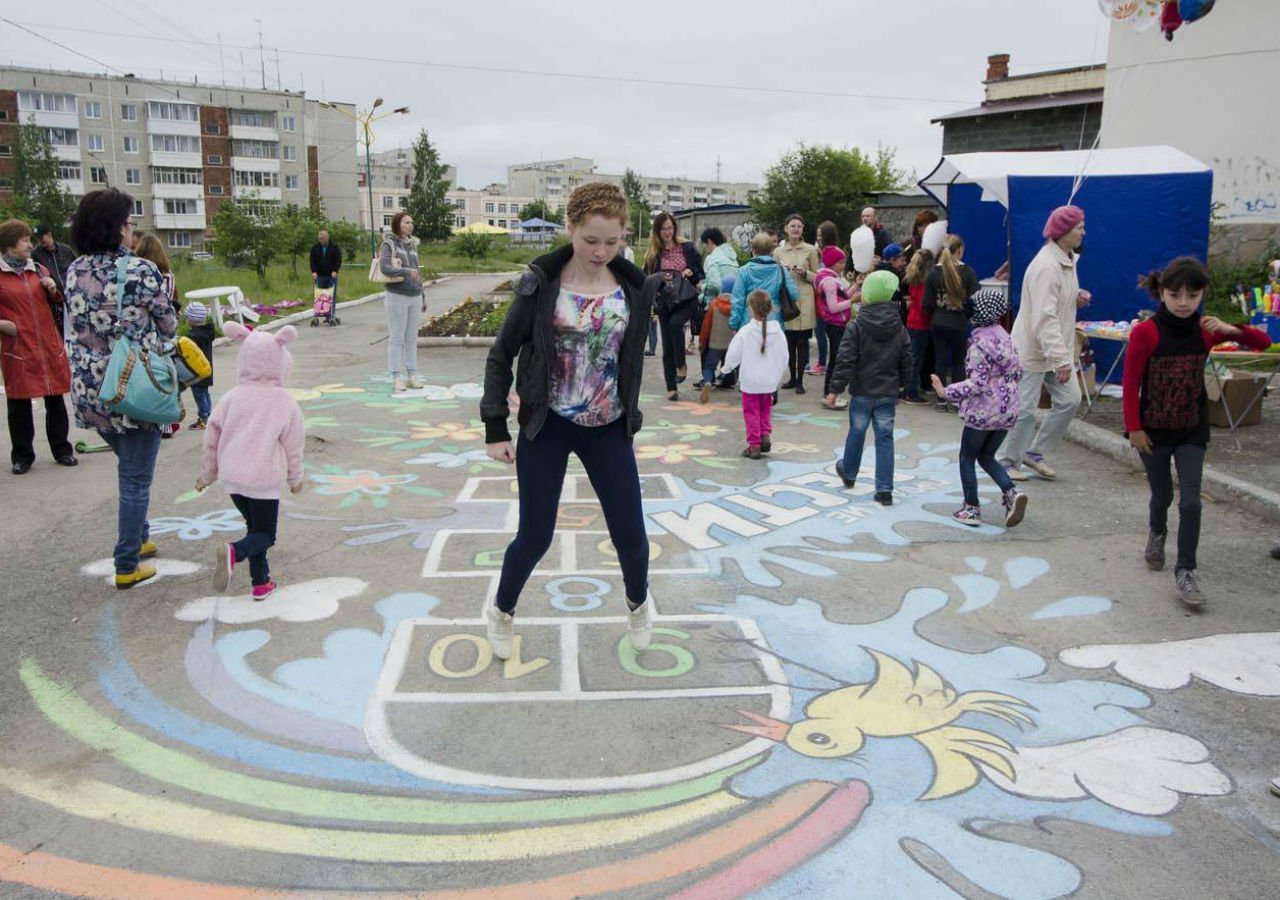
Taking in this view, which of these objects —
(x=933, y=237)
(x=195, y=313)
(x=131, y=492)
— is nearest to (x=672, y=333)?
(x=933, y=237)

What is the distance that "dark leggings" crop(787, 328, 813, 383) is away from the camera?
33.7ft

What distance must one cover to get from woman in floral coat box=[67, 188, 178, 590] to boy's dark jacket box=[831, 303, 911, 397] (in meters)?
4.31

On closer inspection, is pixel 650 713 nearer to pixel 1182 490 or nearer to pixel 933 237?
pixel 1182 490

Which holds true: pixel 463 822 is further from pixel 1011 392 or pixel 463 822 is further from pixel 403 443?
pixel 403 443

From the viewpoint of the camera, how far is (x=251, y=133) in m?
84.8

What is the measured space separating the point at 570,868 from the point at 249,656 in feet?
6.43

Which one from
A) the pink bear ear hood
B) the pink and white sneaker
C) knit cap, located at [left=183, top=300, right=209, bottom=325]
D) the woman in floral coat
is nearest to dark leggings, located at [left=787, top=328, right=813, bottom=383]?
knit cap, located at [left=183, top=300, right=209, bottom=325]

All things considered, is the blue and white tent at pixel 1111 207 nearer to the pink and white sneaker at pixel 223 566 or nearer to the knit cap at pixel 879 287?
the knit cap at pixel 879 287

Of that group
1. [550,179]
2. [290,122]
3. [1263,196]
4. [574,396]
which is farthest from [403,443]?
[550,179]

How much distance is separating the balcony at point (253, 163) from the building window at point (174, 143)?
3320 mm

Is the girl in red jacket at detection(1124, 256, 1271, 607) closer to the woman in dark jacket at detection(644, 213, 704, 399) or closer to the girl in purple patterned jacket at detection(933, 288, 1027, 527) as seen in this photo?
the girl in purple patterned jacket at detection(933, 288, 1027, 527)

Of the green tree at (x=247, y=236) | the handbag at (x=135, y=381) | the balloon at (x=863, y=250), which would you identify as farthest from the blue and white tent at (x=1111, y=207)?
the green tree at (x=247, y=236)

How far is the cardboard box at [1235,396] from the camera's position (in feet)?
25.7

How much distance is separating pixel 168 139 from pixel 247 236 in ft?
216
